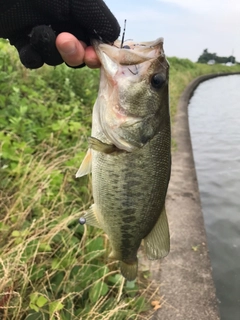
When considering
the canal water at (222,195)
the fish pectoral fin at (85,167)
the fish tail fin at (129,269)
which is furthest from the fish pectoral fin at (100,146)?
the canal water at (222,195)

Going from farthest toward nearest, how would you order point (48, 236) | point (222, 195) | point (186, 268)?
point (222, 195), point (186, 268), point (48, 236)

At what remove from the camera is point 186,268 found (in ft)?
12.6

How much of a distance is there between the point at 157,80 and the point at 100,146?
0.41m

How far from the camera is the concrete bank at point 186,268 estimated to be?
10.9 ft

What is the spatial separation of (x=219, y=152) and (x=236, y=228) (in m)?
4.25

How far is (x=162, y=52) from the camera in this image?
1904mm

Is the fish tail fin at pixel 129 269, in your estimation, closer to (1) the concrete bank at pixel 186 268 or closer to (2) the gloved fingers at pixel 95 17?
(1) the concrete bank at pixel 186 268

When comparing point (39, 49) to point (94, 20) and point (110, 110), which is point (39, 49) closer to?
point (94, 20)

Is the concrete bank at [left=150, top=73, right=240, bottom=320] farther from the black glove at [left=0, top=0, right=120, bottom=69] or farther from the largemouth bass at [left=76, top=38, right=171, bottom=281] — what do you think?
the black glove at [left=0, top=0, right=120, bottom=69]

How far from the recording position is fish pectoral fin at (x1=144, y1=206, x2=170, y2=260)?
2.20m

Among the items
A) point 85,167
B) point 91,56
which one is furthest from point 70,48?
point 85,167

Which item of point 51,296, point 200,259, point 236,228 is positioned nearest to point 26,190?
point 51,296

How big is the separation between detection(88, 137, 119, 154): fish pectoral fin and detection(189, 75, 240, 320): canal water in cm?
267

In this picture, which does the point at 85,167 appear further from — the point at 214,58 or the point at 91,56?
the point at 214,58
